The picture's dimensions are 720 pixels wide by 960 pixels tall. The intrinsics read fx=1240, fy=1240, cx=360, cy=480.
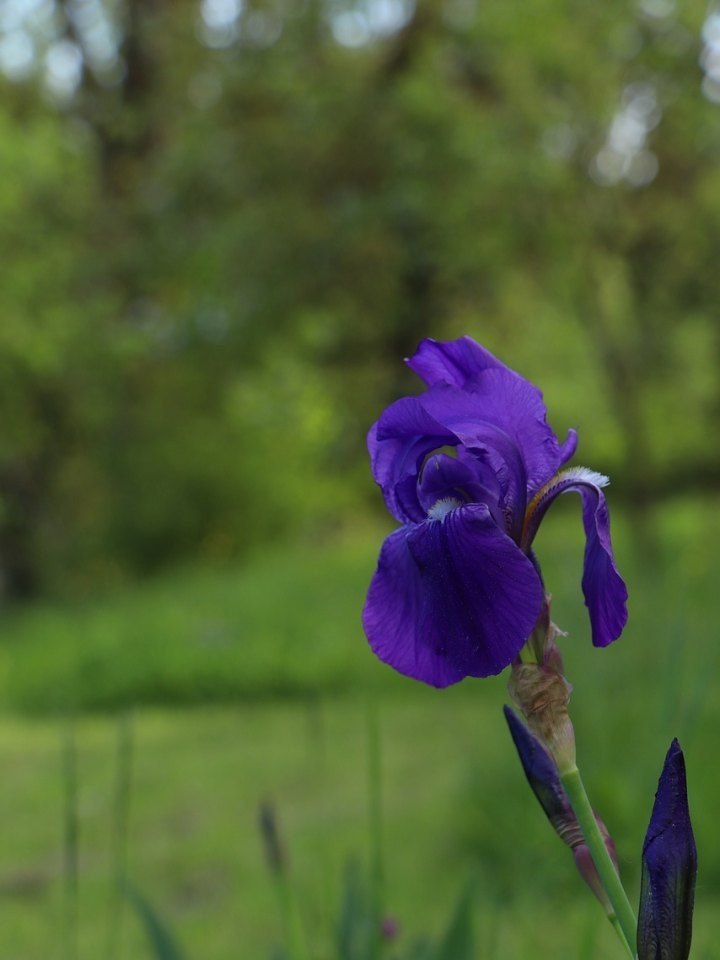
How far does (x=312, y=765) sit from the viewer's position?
12.7ft

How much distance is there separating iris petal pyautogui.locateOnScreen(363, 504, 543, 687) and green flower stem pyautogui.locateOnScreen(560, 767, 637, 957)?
66mm

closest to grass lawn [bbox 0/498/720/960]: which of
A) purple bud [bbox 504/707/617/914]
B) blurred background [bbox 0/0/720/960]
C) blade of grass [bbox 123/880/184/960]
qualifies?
blurred background [bbox 0/0/720/960]

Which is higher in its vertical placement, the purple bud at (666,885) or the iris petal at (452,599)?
the iris petal at (452,599)

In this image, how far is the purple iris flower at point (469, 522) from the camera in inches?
24.9

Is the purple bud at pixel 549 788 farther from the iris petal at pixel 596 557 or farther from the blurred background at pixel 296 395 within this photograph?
the blurred background at pixel 296 395

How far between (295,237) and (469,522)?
654 centimetres

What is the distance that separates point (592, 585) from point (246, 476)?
8353 millimetres

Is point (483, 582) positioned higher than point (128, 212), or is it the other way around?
point (128, 212)

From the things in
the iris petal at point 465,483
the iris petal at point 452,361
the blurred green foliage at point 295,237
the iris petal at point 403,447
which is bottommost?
the iris petal at point 465,483

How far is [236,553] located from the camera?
9.27 metres

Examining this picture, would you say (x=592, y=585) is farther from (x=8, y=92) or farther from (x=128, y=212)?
(x=8, y=92)

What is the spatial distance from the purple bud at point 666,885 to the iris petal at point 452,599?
105mm

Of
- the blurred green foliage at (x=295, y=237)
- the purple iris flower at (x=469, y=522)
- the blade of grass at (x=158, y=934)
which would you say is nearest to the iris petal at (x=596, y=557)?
the purple iris flower at (x=469, y=522)

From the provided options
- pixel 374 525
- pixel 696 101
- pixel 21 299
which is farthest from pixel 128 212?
pixel 374 525
